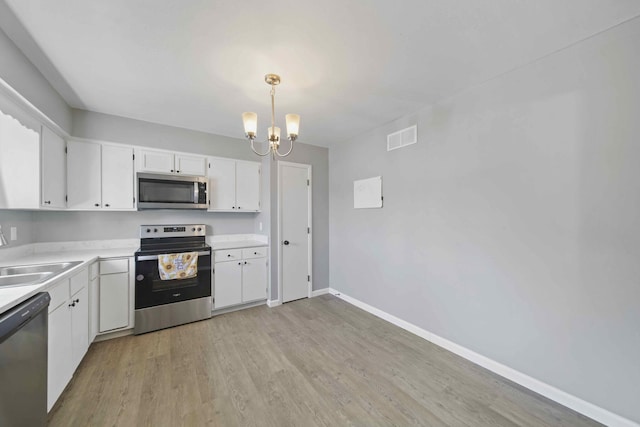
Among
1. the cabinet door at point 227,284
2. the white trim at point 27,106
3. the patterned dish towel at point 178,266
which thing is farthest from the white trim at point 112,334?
the white trim at point 27,106

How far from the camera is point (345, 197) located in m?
3.93

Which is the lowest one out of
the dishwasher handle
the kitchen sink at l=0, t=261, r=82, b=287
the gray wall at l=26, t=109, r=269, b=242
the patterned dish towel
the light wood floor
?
the light wood floor

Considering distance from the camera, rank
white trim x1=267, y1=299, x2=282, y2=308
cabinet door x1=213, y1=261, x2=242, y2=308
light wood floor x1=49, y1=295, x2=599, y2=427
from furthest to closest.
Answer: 1. white trim x1=267, y1=299, x2=282, y2=308
2. cabinet door x1=213, y1=261, x2=242, y2=308
3. light wood floor x1=49, y1=295, x2=599, y2=427

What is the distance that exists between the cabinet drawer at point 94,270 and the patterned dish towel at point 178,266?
0.54m

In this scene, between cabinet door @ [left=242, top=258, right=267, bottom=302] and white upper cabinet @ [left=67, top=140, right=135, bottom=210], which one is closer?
white upper cabinet @ [left=67, top=140, right=135, bottom=210]

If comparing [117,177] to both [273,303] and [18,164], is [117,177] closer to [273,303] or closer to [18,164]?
[18,164]

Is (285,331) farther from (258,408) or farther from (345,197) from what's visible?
(345,197)

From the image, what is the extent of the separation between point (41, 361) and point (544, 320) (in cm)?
330

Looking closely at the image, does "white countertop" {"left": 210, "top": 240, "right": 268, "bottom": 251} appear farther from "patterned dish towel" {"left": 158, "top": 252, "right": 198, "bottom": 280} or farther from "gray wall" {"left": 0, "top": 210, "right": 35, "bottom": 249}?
"gray wall" {"left": 0, "top": 210, "right": 35, "bottom": 249}

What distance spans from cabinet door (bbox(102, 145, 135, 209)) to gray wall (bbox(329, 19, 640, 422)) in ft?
10.9

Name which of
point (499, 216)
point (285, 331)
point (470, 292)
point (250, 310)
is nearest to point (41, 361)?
point (285, 331)

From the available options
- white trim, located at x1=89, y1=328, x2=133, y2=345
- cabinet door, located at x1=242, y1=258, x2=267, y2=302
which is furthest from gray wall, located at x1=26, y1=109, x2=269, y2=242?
white trim, located at x1=89, y1=328, x2=133, y2=345

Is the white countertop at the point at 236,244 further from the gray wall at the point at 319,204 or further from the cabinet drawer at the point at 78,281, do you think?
the cabinet drawer at the point at 78,281

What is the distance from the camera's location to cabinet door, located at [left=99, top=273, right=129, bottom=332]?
259cm
